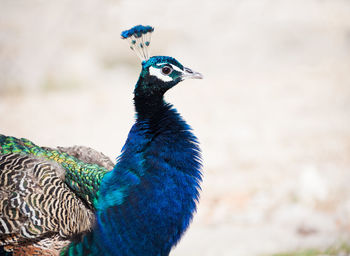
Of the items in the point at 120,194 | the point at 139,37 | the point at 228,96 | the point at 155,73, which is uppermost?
the point at 228,96

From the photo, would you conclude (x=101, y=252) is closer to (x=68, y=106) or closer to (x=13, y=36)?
(x=68, y=106)

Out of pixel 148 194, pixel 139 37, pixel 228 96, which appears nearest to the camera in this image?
pixel 148 194

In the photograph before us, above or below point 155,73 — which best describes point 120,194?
below

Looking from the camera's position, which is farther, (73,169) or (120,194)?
(73,169)

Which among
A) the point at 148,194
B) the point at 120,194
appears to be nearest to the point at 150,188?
the point at 148,194

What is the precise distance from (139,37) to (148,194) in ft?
2.47

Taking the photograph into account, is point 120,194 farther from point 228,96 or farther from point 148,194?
point 228,96

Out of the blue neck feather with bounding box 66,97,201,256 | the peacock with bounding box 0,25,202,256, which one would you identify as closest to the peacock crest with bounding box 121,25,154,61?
the peacock with bounding box 0,25,202,256

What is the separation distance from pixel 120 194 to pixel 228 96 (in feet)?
13.8

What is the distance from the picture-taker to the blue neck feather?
6.10ft

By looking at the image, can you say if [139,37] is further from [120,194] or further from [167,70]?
[120,194]

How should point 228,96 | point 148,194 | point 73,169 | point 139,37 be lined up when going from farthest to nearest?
point 228,96 → point 139,37 → point 73,169 → point 148,194

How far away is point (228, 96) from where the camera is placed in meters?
5.92

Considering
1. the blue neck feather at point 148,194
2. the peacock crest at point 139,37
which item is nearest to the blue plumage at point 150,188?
the blue neck feather at point 148,194
